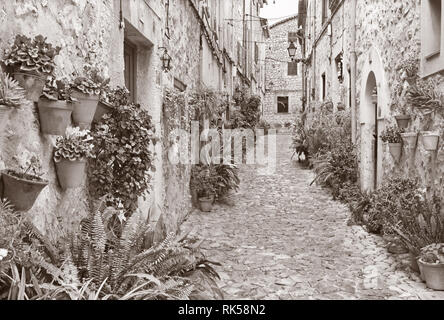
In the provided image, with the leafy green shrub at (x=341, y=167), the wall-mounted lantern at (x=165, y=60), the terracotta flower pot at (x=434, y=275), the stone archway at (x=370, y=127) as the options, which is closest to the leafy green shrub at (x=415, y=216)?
the terracotta flower pot at (x=434, y=275)

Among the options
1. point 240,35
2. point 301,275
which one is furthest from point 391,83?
point 240,35

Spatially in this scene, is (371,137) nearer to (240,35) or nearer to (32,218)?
(32,218)

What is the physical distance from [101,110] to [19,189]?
1.32 m

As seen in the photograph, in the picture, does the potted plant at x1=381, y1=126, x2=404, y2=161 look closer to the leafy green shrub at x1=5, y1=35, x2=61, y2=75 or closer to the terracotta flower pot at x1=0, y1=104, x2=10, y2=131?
the leafy green shrub at x1=5, y1=35, x2=61, y2=75

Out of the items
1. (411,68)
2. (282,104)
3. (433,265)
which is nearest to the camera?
(433,265)

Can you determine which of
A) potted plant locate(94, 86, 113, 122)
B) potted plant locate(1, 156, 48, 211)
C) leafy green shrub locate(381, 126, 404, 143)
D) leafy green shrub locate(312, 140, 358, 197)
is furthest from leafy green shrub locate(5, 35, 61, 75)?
leafy green shrub locate(312, 140, 358, 197)

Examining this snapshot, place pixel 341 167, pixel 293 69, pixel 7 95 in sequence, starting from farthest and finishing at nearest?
pixel 293 69, pixel 341 167, pixel 7 95

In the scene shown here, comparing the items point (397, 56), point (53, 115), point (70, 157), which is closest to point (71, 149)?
point (70, 157)

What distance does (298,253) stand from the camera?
5.38m

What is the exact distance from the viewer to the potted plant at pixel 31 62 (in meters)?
2.20

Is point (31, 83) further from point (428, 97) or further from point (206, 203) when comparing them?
point (206, 203)

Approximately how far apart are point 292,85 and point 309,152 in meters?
17.8

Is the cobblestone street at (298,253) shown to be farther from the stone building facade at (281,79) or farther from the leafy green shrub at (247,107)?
the stone building facade at (281,79)

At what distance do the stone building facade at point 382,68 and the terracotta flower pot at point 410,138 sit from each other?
0.21 ft
